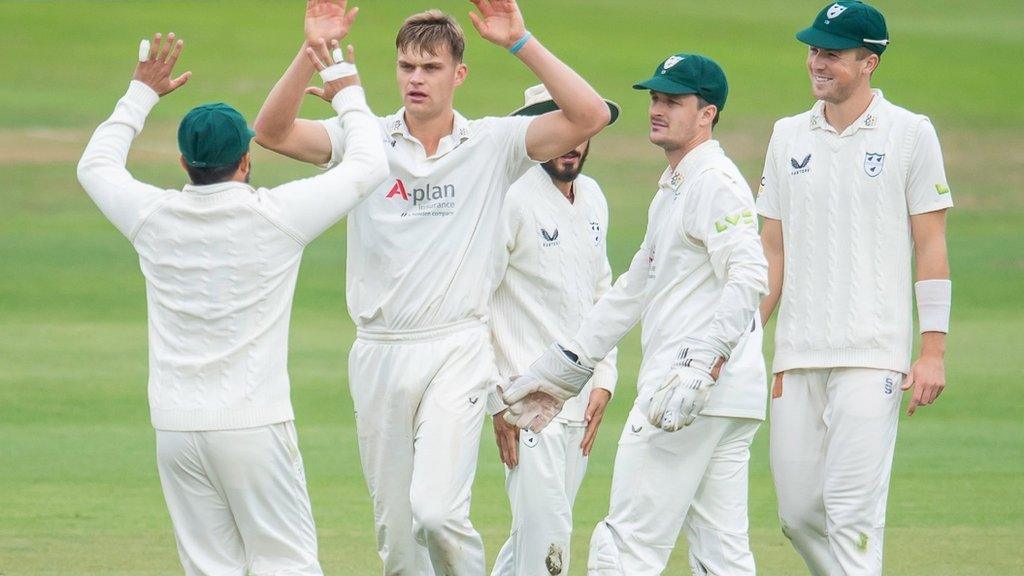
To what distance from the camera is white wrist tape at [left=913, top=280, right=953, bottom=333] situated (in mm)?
5988

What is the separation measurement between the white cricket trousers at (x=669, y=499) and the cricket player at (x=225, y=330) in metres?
0.99

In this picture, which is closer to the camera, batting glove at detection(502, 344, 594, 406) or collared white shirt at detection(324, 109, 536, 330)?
batting glove at detection(502, 344, 594, 406)

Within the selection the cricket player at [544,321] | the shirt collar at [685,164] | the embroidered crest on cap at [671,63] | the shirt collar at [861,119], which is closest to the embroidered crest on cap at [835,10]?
the shirt collar at [861,119]

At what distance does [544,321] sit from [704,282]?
1.42 m

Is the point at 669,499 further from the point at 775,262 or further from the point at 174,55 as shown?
the point at 174,55

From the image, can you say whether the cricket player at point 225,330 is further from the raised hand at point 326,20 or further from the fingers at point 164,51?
the raised hand at point 326,20

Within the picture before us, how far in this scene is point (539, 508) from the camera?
675 cm

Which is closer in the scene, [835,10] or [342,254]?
[835,10]

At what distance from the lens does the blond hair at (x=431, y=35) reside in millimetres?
6176

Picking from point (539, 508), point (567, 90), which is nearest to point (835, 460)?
point (539, 508)

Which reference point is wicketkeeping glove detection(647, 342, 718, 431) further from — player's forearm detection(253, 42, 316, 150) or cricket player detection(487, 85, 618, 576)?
player's forearm detection(253, 42, 316, 150)

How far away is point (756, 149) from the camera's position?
24625mm

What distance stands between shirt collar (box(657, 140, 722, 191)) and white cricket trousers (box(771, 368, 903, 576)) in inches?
35.1

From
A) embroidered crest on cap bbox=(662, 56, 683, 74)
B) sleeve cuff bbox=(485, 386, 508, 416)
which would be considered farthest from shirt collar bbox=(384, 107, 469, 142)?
sleeve cuff bbox=(485, 386, 508, 416)
